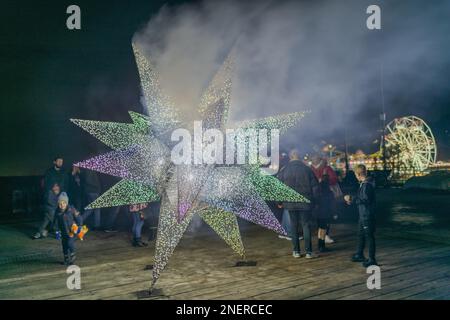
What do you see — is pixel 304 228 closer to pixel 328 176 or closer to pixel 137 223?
pixel 328 176

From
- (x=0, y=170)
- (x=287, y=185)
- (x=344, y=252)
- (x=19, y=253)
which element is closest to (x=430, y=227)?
(x=344, y=252)

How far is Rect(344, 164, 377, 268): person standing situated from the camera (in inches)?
231

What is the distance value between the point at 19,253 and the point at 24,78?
6719mm

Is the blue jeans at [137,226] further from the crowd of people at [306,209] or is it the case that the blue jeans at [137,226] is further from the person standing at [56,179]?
the person standing at [56,179]

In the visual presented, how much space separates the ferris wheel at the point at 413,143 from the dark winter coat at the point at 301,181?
21573 millimetres

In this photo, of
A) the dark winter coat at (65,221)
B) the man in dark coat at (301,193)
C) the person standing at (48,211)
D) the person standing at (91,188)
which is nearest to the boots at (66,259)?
the dark winter coat at (65,221)

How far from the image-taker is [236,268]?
5910mm

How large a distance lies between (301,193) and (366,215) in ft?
3.90

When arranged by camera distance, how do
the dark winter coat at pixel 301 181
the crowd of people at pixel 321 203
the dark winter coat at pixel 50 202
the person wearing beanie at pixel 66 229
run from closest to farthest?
the crowd of people at pixel 321 203
the person wearing beanie at pixel 66 229
the dark winter coat at pixel 301 181
the dark winter coat at pixel 50 202

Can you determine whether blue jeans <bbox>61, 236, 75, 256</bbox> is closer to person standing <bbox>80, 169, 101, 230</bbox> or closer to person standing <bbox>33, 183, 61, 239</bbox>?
person standing <bbox>33, 183, 61, 239</bbox>

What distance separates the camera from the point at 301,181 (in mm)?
6812

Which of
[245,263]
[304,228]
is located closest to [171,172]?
[245,263]

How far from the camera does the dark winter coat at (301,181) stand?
6723 millimetres

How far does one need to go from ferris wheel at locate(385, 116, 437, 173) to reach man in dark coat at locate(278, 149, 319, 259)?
2159 centimetres
